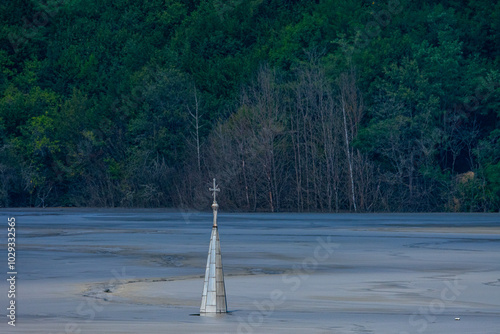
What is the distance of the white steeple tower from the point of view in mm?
11859

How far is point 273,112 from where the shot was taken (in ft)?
186

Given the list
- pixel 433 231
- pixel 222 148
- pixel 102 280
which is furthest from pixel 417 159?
pixel 102 280

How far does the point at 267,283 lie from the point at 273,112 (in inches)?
1609

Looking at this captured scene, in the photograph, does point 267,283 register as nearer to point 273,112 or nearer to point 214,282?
point 214,282

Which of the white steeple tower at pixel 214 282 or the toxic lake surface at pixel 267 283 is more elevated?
the white steeple tower at pixel 214 282

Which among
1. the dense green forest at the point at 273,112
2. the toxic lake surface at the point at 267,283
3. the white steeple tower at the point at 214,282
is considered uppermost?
the dense green forest at the point at 273,112

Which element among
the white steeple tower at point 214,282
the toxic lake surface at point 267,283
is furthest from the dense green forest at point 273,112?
the white steeple tower at point 214,282

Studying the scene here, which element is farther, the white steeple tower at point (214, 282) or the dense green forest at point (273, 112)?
the dense green forest at point (273, 112)

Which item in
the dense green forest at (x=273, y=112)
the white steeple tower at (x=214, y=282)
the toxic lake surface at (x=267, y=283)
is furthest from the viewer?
the dense green forest at (x=273, y=112)

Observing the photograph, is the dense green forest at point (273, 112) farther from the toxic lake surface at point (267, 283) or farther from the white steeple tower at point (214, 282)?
the white steeple tower at point (214, 282)

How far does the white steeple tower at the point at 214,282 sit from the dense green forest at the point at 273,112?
40551mm

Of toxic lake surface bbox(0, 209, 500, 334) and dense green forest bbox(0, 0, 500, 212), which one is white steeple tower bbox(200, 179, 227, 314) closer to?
toxic lake surface bbox(0, 209, 500, 334)

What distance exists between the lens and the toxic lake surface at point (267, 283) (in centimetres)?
1137

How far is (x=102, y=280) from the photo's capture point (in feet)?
53.8
